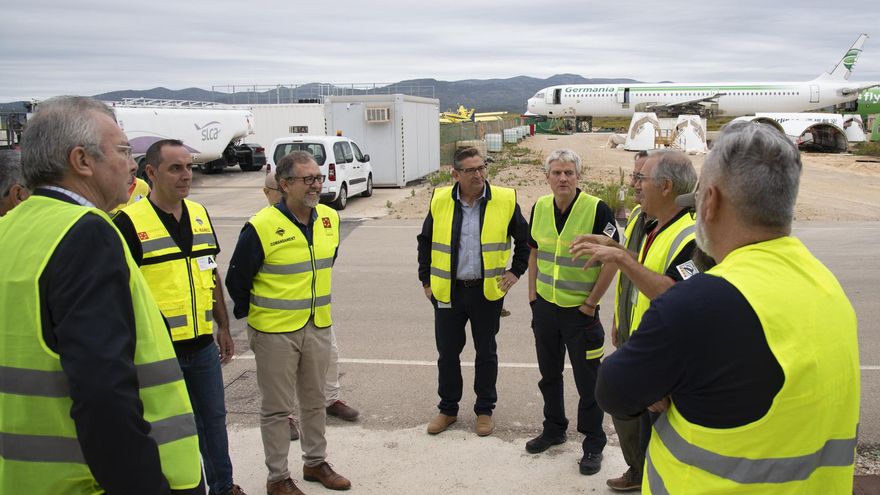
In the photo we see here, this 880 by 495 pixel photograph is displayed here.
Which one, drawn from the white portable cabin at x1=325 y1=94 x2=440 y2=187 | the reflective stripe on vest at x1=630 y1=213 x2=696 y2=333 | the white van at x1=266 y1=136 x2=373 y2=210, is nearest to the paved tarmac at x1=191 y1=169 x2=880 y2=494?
the reflective stripe on vest at x1=630 y1=213 x2=696 y2=333

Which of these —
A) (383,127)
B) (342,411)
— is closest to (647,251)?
(342,411)

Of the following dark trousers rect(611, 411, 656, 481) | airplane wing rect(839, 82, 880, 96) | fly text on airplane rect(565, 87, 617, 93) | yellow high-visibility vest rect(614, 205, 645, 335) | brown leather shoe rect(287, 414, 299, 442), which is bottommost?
brown leather shoe rect(287, 414, 299, 442)

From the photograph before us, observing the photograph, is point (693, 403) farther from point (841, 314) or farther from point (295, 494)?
point (295, 494)

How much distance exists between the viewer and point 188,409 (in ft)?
6.43

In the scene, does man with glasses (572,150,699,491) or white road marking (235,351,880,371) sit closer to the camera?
man with glasses (572,150,699,491)

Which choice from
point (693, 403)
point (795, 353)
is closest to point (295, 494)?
point (693, 403)

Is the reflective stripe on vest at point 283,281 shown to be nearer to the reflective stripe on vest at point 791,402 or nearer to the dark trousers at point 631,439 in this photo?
the dark trousers at point 631,439

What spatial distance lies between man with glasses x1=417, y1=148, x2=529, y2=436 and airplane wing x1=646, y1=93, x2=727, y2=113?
5266 cm

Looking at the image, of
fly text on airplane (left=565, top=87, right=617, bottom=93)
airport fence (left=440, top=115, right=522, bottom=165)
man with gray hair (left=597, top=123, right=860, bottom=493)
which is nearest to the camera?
man with gray hair (left=597, top=123, right=860, bottom=493)

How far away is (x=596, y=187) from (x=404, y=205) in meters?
6.07

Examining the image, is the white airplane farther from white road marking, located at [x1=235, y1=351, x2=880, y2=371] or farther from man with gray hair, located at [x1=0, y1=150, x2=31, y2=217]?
man with gray hair, located at [x1=0, y1=150, x2=31, y2=217]

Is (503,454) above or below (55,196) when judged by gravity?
below

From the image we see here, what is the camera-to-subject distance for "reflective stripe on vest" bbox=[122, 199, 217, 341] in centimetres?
362

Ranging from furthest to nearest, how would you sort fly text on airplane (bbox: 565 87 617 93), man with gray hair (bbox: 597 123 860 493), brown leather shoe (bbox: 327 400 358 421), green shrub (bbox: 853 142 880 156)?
fly text on airplane (bbox: 565 87 617 93), green shrub (bbox: 853 142 880 156), brown leather shoe (bbox: 327 400 358 421), man with gray hair (bbox: 597 123 860 493)
